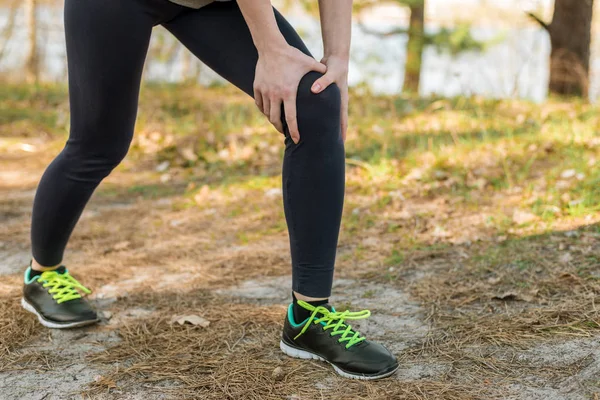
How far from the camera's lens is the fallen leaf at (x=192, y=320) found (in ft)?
7.25

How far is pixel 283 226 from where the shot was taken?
133 inches

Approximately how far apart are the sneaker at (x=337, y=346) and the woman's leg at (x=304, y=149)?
9 centimetres

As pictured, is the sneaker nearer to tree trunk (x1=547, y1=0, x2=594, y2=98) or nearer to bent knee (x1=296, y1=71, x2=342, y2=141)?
bent knee (x1=296, y1=71, x2=342, y2=141)

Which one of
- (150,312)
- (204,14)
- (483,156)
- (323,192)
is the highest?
(204,14)

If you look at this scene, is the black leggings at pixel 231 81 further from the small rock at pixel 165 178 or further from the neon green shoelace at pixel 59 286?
the small rock at pixel 165 178

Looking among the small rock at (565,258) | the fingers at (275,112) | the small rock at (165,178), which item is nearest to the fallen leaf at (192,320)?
the fingers at (275,112)

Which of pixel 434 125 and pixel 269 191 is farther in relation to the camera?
pixel 434 125

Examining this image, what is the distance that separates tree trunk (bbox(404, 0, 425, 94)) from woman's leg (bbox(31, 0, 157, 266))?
7.68m

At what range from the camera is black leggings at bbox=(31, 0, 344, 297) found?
172cm

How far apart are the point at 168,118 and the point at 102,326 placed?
3.84m

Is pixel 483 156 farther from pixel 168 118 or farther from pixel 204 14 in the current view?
pixel 168 118

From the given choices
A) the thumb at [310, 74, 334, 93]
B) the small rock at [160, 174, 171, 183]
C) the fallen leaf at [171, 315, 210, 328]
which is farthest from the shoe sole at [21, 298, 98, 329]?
the small rock at [160, 174, 171, 183]

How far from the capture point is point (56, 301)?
7.21 ft

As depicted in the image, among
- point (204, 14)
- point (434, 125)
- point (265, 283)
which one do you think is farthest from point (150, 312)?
point (434, 125)
